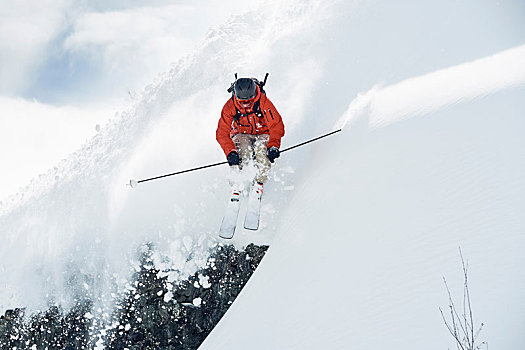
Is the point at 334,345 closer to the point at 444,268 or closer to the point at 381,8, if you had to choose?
the point at 444,268

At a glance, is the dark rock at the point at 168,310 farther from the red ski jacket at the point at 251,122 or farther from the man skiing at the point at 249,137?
the red ski jacket at the point at 251,122

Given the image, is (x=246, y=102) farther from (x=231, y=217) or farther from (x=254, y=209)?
(x=231, y=217)

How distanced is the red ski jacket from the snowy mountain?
0.75 metres

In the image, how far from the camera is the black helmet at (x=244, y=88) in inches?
227

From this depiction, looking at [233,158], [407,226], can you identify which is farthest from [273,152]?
[407,226]

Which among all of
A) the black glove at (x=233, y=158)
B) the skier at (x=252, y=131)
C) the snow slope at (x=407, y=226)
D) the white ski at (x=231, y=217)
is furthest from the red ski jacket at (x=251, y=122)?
the snow slope at (x=407, y=226)

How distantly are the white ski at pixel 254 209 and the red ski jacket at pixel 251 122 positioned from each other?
671 millimetres

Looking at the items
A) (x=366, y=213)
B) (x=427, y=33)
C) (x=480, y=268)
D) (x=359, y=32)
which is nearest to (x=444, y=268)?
(x=480, y=268)

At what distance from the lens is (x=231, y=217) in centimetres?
605

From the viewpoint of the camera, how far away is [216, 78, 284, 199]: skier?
19.7 feet

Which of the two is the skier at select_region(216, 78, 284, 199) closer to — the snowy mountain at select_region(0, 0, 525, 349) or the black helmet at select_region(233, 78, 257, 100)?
the black helmet at select_region(233, 78, 257, 100)

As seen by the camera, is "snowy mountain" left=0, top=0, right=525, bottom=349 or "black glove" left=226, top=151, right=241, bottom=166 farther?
"black glove" left=226, top=151, right=241, bottom=166

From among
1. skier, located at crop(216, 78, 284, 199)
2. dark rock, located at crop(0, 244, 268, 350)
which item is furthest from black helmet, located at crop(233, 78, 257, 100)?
dark rock, located at crop(0, 244, 268, 350)

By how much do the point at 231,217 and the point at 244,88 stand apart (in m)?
1.87
